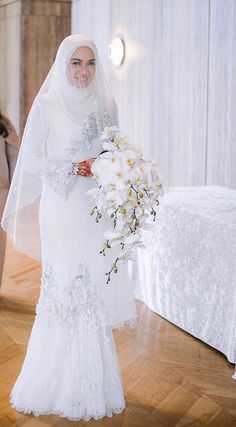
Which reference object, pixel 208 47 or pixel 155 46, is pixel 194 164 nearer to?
pixel 208 47

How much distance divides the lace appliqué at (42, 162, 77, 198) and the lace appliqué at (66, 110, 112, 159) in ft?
0.19

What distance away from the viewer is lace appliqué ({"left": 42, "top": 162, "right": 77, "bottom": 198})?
2.41 m

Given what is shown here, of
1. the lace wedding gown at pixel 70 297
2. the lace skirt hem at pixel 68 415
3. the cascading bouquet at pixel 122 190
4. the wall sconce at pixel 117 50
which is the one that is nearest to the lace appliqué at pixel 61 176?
the lace wedding gown at pixel 70 297

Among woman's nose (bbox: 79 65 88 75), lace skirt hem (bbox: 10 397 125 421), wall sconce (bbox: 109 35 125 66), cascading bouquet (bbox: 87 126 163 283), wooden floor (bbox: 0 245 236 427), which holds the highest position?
wall sconce (bbox: 109 35 125 66)

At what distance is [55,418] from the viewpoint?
2.52 meters

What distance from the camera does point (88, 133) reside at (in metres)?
2.45

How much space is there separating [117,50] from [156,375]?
4.19 m

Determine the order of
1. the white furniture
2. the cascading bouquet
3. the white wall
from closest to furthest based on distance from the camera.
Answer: the cascading bouquet < the white furniture < the white wall

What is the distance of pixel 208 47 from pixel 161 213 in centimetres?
163

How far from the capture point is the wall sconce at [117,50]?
5973 millimetres

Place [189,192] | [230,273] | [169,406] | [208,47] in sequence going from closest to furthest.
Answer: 1. [169,406]
2. [230,273]
3. [189,192]
4. [208,47]

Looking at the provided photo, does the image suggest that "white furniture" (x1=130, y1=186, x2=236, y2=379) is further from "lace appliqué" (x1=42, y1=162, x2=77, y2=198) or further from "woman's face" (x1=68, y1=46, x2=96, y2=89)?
"woman's face" (x1=68, y1=46, x2=96, y2=89)

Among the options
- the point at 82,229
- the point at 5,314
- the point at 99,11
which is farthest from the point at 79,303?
the point at 99,11

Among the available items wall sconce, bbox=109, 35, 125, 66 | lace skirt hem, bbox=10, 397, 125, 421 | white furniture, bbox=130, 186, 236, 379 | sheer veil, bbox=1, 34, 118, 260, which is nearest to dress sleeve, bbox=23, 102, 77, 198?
sheer veil, bbox=1, 34, 118, 260
